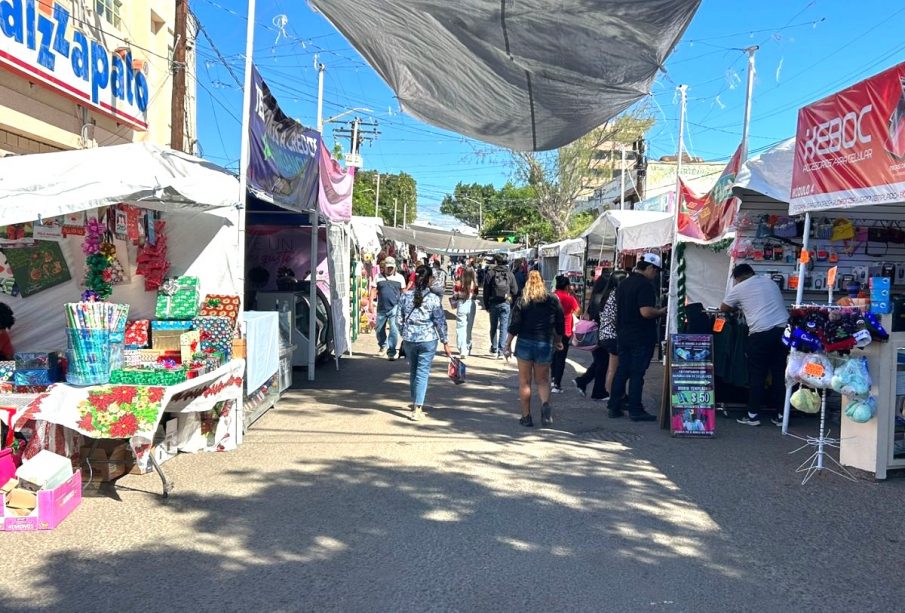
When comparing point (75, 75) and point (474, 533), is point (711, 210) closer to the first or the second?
point (474, 533)

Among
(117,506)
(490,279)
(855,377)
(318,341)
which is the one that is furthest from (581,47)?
(490,279)

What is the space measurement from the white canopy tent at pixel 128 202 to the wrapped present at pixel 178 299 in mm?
251

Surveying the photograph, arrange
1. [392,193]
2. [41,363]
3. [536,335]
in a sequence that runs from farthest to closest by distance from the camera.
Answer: [392,193] → [536,335] → [41,363]

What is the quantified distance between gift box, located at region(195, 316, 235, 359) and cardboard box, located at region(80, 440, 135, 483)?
3.94 feet

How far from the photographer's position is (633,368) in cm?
779

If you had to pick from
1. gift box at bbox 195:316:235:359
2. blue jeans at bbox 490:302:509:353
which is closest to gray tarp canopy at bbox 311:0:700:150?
gift box at bbox 195:316:235:359

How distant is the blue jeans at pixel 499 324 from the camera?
42.6 ft

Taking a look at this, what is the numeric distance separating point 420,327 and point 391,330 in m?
4.80

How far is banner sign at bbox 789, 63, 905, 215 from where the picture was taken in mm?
5402

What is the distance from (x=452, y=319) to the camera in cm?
2252

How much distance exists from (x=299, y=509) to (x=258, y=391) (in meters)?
2.96

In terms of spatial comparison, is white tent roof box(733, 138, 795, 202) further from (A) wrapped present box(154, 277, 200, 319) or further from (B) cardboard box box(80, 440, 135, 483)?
(B) cardboard box box(80, 440, 135, 483)

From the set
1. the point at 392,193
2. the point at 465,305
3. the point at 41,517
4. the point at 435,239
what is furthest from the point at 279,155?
the point at 392,193

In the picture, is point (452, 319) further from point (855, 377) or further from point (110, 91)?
point (855, 377)
